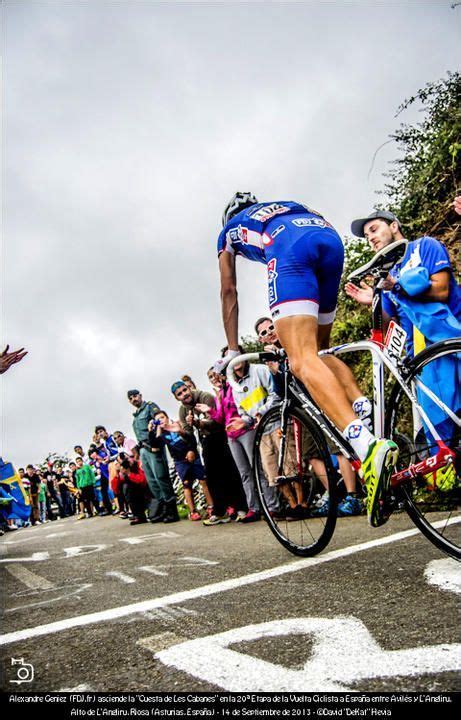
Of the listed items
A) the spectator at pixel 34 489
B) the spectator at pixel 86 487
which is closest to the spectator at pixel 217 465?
the spectator at pixel 86 487

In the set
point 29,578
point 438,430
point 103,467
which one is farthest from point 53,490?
point 438,430

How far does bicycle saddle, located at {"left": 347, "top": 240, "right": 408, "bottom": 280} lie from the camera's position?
2.85 metres

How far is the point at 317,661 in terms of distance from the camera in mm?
1532

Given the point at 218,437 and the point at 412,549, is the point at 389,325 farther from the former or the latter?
the point at 218,437

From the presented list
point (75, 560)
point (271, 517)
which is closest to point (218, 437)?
point (75, 560)

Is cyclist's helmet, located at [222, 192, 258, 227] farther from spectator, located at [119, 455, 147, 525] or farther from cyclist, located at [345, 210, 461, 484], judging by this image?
spectator, located at [119, 455, 147, 525]

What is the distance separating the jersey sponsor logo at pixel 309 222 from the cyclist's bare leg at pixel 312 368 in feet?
1.79

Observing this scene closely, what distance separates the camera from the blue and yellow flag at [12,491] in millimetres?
6844

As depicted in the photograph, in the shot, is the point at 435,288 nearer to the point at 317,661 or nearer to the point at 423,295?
the point at 423,295

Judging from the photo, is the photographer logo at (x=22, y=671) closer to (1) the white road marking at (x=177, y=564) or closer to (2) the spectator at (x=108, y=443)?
(1) the white road marking at (x=177, y=564)

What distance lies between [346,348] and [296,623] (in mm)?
1491

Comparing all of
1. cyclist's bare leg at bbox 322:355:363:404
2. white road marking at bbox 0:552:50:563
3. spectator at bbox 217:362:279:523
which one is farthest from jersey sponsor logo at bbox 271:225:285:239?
white road marking at bbox 0:552:50:563

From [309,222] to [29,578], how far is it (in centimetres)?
335

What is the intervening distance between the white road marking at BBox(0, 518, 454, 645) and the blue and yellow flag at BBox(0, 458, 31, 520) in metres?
4.99
